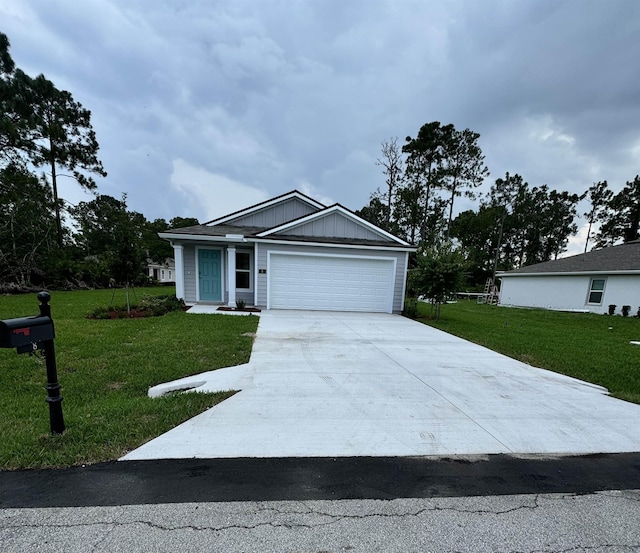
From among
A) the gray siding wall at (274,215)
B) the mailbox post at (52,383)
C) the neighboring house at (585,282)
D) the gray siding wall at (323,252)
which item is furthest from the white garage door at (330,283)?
the neighboring house at (585,282)

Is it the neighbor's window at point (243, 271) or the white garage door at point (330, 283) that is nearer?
the white garage door at point (330, 283)

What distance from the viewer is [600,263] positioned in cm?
1619

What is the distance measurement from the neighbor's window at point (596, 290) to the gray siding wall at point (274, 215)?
15939 millimetres

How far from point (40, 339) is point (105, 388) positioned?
157 centimetres

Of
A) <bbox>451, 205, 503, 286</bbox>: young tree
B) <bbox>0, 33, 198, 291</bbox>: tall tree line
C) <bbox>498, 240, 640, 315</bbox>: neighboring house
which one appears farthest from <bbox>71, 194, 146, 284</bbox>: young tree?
<bbox>451, 205, 503, 286</bbox>: young tree

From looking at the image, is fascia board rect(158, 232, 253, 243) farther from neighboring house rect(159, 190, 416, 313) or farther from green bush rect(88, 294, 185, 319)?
green bush rect(88, 294, 185, 319)

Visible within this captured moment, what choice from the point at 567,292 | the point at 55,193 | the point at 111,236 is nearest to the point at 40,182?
the point at 55,193

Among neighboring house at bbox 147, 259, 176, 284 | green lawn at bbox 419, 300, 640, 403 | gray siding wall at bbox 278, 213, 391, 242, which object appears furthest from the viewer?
neighboring house at bbox 147, 259, 176, 284

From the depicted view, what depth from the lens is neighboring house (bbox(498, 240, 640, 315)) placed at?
14.3m

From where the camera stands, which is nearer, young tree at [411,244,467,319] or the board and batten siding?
young tree at [411,244,467,319]

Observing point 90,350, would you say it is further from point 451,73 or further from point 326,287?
point 451,73

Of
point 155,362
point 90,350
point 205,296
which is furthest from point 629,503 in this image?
point 205,296

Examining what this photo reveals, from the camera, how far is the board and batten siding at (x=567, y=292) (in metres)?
14.2

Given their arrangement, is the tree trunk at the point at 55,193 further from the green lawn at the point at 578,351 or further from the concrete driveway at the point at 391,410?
the green lawn at the point at 578,351
